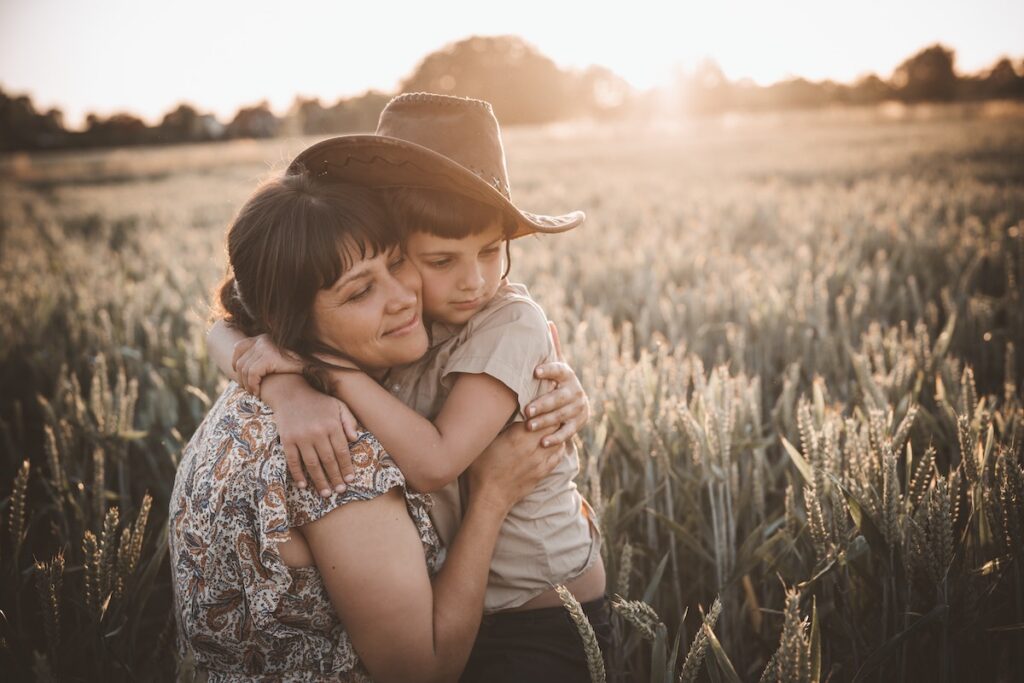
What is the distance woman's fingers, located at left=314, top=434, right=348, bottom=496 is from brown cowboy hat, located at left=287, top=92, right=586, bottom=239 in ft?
2.22

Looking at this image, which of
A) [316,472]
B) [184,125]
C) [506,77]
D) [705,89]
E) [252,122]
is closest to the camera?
[316,472]

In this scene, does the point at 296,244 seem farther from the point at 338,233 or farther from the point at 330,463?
the point at 330,463

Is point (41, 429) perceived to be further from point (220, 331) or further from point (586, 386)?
point (586, 386)

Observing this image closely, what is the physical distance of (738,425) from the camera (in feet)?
6.35

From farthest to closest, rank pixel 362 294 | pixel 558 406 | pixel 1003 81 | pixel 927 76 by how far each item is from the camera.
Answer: pixel 927 76
pixel 1003 81
pixel 558 406
pixel 362 294

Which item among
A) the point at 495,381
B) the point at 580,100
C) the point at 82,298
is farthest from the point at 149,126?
the point at 495,381

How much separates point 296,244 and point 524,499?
79cm

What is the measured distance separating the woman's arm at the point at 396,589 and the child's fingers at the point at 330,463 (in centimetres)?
4

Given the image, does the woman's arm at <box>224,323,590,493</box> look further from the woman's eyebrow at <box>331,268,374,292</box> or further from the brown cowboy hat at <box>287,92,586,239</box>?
the brown cowboy hat at <box>287,92,586,239</box>

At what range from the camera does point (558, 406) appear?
1.49 meters

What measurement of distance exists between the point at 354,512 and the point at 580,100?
7884 cm

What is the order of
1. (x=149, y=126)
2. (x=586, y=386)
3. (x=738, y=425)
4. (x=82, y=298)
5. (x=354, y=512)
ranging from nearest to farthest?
(x=354, y=512), (x=738, y=425), (x=586, y=386), (x=82, y=298), (x=149, y=126)

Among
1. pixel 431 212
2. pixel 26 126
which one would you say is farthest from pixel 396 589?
pixel 26 126

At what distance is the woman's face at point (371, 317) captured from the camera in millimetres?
1348
